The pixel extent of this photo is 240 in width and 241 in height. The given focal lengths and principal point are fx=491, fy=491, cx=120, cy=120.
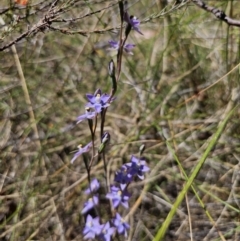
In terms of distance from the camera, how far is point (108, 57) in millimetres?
2105

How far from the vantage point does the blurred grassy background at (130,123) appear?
1542mm

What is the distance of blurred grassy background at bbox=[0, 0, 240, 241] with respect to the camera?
5.06ft

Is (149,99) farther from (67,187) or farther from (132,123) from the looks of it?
(67,187)

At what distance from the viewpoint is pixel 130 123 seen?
6.15ft

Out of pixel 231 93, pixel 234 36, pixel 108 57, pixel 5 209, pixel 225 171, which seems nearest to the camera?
pixel 5 209

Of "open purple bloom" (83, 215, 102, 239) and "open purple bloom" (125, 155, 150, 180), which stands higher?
"open purple bloom" (125, 155, 150, 180)

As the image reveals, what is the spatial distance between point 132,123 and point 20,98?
1.41ft

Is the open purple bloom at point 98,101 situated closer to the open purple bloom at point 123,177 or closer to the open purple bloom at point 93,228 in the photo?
the open purple bloom at point 123,177

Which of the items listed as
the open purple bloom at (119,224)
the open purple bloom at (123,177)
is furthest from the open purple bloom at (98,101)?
the open purple bloom at (119,224)

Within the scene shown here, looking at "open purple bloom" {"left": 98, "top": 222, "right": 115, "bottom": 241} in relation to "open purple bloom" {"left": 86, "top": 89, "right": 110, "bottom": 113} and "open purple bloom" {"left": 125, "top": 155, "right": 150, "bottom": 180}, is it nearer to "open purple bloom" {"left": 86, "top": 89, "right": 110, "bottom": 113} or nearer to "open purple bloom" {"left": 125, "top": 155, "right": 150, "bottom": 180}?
"open purple bloom" {"left": 125, "top": 155, "right": 150, "bottom": 180}

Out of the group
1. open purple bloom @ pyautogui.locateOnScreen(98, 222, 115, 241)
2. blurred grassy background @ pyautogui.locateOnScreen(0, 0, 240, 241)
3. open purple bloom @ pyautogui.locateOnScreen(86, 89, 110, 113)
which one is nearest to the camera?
open purple bloom @ pyautogui.locateOnScreen(86, 89, 110, 113)

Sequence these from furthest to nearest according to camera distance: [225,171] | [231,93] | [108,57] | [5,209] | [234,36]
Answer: [108,57] → [234,36] → [231,93] → [225,171] → [5,209]

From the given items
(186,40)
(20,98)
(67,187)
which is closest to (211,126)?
(186,40)

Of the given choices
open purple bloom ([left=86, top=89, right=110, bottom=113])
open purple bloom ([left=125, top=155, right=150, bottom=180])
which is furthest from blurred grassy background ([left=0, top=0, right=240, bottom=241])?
open purple bloom ([left=86, top=89, right=110, bottom=113])
